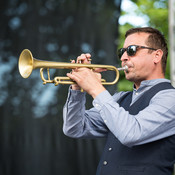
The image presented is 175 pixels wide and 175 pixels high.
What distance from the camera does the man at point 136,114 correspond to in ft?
5.42

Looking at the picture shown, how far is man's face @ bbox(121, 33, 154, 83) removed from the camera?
2.03 metres

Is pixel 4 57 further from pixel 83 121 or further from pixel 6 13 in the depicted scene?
pixel 83 121

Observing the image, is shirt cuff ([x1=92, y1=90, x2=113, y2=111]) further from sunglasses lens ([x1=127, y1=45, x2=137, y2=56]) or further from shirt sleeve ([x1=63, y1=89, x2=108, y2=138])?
sunglasses lens ([x1=127, y1=45, x2=137, y2=56])

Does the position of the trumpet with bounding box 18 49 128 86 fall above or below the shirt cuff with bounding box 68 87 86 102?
above

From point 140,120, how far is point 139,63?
516 millimetres

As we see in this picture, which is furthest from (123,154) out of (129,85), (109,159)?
(129,85)

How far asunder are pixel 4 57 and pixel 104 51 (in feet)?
3.92

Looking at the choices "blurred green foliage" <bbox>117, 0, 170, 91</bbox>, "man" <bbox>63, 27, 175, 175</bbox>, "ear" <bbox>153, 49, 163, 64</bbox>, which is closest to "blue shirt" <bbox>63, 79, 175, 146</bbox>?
"man" <bbox>63, 27, 175, 175</bbox>

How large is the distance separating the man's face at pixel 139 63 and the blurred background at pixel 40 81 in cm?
143

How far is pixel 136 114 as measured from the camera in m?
1.90

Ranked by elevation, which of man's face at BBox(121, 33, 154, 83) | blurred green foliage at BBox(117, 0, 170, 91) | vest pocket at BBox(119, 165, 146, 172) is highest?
blurred green foliage at BBox(117, 0, 170, 91)

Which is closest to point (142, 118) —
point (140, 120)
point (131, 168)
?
point (140, 120)

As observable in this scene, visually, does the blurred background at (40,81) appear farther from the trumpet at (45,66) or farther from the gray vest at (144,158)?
the gray vest at (144,158)

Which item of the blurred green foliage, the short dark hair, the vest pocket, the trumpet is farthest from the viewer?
the blurred green foliage
